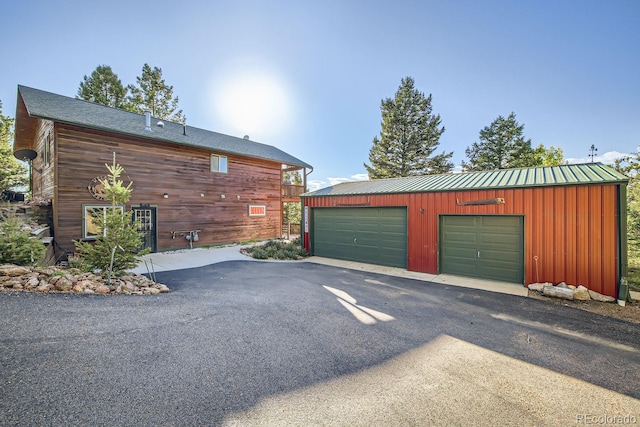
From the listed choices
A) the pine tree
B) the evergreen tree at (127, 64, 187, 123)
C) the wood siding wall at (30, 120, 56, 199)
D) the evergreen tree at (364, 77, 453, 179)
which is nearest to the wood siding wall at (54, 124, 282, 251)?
the wood siding wall at (30, 120, 56, 199)

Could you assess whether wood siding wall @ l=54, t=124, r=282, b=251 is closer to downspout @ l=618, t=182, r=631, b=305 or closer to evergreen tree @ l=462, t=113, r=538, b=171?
downspout @ l=618, t=182, r=631, b=305

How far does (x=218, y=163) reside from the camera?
46.4ft

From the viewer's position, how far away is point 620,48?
10008 mm

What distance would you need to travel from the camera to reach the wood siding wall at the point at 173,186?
9.64 metres

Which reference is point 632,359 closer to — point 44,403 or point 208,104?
point 44,403

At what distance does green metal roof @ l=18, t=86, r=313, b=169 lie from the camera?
30.8 feet

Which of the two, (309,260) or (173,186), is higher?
(173,186)

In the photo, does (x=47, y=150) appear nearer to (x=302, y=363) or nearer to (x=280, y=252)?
(x=280, y=252)

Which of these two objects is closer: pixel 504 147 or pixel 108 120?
pixel 108 120

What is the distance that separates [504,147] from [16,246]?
34.6 m

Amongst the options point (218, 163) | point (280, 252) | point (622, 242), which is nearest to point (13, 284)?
point (280, 252)

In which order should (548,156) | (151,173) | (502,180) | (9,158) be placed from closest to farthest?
(502,180), (151,173), (9,158), (548,156)

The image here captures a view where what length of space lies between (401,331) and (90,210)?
11846mm

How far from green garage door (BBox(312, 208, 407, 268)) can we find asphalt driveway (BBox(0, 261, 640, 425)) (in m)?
4.13
